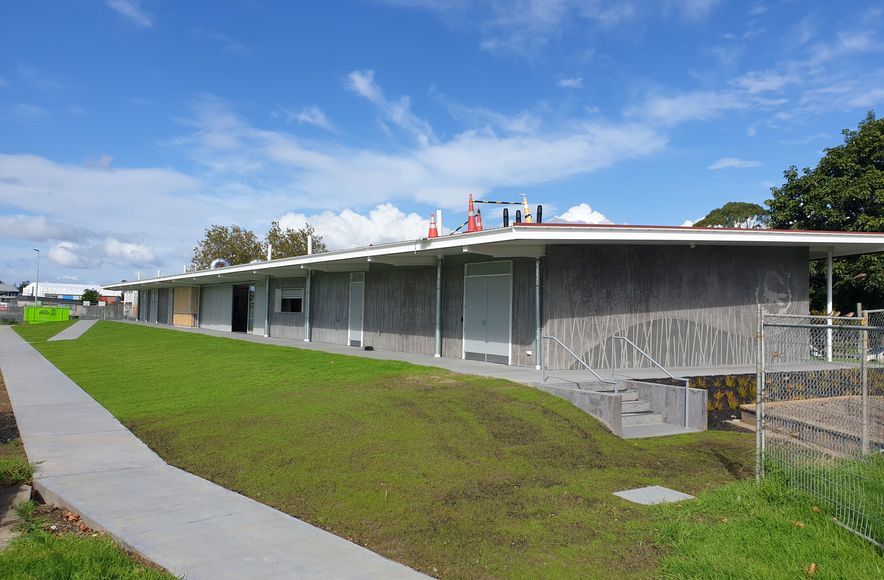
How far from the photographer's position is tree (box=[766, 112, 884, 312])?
22938 millimetres

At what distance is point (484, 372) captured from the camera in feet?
41.1

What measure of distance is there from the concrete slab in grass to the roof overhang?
247 inches

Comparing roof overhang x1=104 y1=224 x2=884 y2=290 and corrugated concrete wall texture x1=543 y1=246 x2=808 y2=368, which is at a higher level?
roof overhang x1=104 y1=224 x2=884 y2=290

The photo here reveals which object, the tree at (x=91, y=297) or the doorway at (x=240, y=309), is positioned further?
the tree at (x=91, y=297)

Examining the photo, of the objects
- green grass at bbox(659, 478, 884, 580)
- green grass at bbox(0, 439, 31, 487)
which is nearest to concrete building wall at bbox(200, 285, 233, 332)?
green grass at bbox(0, 439, 31, 487)

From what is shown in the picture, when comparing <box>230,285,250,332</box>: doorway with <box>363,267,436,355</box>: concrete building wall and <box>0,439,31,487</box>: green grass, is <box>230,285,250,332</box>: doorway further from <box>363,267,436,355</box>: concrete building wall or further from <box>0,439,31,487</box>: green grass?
<box>0,439,31,487</box>: green grass

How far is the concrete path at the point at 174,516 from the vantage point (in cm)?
407

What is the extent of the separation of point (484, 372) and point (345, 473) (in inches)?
252

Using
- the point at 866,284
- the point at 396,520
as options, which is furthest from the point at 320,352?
the point at 866,284

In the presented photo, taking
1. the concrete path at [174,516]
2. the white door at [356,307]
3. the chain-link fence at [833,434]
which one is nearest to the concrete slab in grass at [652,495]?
the chain-link fence at [833,434]

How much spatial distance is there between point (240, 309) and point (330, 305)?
11168 mm

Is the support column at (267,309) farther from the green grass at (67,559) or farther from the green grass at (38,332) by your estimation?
the green grass at (67,559)

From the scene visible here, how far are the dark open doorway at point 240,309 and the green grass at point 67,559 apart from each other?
28170 mm

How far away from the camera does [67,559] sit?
13.0 feet
